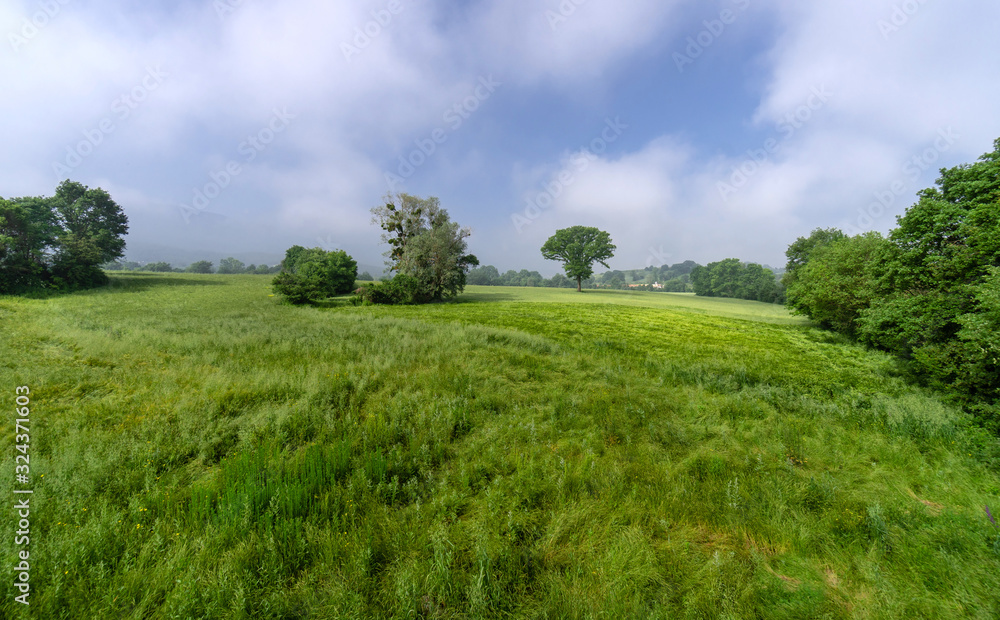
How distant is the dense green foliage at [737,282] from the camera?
2532 inches

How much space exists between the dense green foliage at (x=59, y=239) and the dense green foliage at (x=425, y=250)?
29180 mm

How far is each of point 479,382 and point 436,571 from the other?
5.24 m

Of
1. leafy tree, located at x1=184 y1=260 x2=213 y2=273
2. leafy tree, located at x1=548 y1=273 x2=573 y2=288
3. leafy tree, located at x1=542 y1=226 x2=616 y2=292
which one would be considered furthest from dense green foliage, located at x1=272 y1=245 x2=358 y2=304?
leafy tree, located at x1=548 y1=273 x2=573 y2=288

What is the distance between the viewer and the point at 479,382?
8203 millimetres

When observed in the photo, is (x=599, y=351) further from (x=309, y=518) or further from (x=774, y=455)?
(x=309, y=518)

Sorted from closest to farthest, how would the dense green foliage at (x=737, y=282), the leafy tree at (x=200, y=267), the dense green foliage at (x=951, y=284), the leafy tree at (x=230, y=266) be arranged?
the dense green foliage at (x=951, y=284), the dense green foliage at (x=737, y=282), the leafy tree at (x=200, y=267), the leafy tree at (x=230, y=266)

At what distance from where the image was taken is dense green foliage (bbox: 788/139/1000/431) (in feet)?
22.5

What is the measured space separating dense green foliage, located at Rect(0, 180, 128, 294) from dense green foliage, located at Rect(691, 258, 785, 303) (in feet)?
344

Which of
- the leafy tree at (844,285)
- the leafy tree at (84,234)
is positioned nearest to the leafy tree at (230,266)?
the leafy tree at (84,234)

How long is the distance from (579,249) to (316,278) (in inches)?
1746

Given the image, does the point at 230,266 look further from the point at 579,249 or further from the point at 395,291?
the point at 579,249

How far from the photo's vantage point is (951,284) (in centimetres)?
927

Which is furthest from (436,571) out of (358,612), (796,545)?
(796,545)

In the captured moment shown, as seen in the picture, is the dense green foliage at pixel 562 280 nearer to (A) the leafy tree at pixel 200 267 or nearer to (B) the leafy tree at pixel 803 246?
(B) the leafy tree at pixel 803 246
